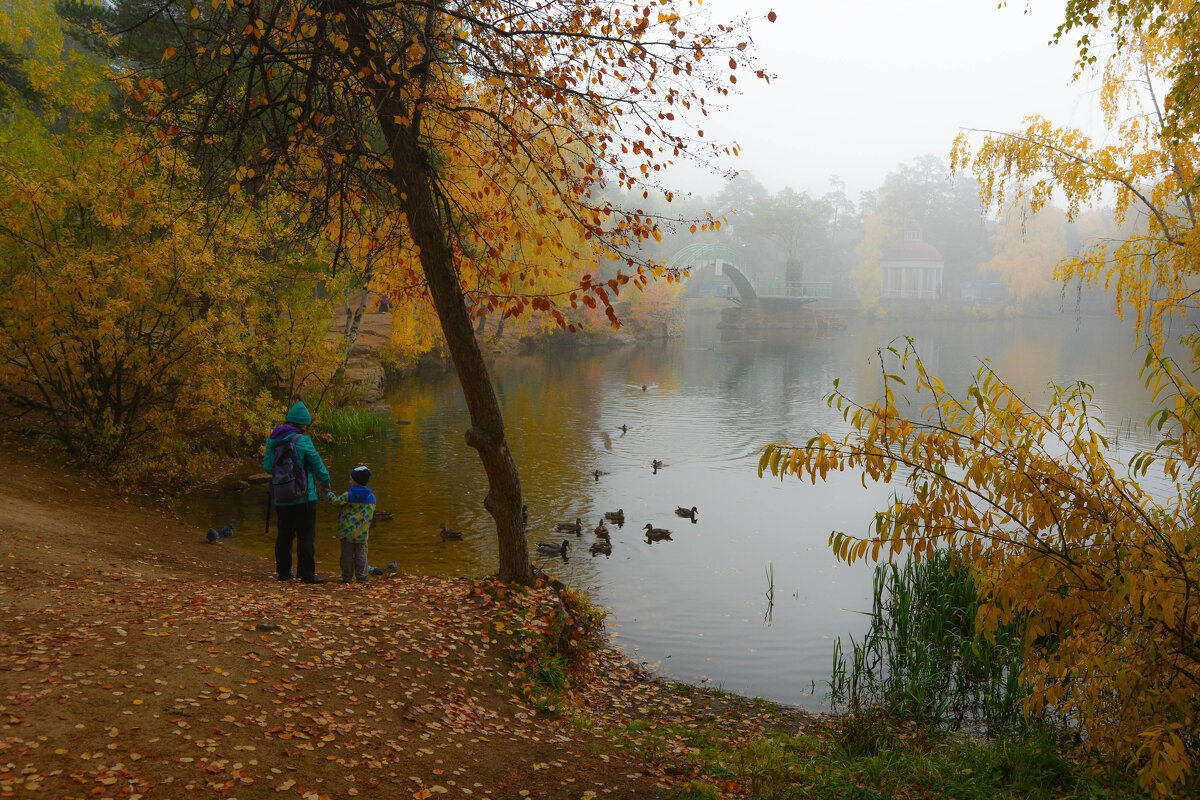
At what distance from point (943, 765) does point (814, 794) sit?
115 centimetres

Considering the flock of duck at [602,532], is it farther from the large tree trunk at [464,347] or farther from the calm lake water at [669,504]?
the large tree trunk at [464,347]

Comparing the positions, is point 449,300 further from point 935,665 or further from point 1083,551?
point 935,665

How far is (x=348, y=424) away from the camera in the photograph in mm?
17484

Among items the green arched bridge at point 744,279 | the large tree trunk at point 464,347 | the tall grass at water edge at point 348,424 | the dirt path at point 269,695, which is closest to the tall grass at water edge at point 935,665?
the dirt path at point 269,695

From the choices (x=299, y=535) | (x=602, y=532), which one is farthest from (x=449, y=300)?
(x=602, y=532)

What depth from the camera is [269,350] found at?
14000 millimetres

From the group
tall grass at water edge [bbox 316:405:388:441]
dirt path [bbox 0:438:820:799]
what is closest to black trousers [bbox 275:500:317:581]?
dirt path [bbox 0:438:820:799]

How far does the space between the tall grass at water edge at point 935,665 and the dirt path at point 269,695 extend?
1570 mm

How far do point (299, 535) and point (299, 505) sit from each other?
314 millimetres

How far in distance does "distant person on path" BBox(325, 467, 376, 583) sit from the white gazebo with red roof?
7604 centimetres

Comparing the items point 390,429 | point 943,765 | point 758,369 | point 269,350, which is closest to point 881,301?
point 758,369

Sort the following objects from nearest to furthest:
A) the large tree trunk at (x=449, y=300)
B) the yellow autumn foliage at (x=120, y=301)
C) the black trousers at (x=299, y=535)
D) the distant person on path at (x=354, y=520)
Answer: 1. the large tree trunk at (x=449, y=300)
2. the black trousers at (x=299, y=535)
3. the distant person on path at (x=354, y=520)
4. the yellow autumn foliage at (x=120, y=301)

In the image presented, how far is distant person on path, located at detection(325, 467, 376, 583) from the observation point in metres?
7.93

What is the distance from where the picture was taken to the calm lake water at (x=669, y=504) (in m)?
8.91
